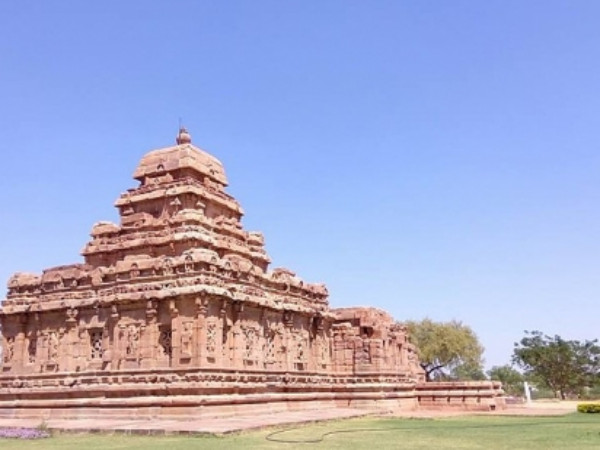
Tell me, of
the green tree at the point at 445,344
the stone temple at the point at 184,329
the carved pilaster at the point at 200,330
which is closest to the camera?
the carved pilaster at the point at 200,330

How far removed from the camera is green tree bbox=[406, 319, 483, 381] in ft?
186

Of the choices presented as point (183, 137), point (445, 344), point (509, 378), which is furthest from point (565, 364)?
point (183, 137)

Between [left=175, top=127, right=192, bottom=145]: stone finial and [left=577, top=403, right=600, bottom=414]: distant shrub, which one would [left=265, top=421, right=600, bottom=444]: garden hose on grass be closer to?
[left=577, top=403, right=600, bottom=414]: distant shrub

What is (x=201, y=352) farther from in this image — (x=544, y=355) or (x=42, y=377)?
(x=544, y=355)

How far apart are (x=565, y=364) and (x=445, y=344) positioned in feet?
41.0

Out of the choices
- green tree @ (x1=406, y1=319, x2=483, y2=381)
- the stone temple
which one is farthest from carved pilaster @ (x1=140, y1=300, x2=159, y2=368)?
green tree @ (x1=406, y1=319, x2=483, y2=381)

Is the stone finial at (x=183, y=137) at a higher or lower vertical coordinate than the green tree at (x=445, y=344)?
higher

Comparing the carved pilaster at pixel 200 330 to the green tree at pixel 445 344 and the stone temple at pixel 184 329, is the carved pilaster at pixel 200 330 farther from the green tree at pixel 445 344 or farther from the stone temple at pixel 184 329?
the green tree at pixel 445 344

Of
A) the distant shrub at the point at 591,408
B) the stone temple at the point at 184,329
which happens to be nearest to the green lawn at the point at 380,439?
the stone temple at the point at 184,329

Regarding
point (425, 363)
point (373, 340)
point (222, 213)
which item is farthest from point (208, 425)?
point (425, 363)

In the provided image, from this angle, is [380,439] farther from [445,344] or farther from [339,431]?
[445,344]

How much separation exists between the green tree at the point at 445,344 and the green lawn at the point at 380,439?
37835 mm

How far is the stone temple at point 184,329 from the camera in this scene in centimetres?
2258

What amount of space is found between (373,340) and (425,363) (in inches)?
1100
